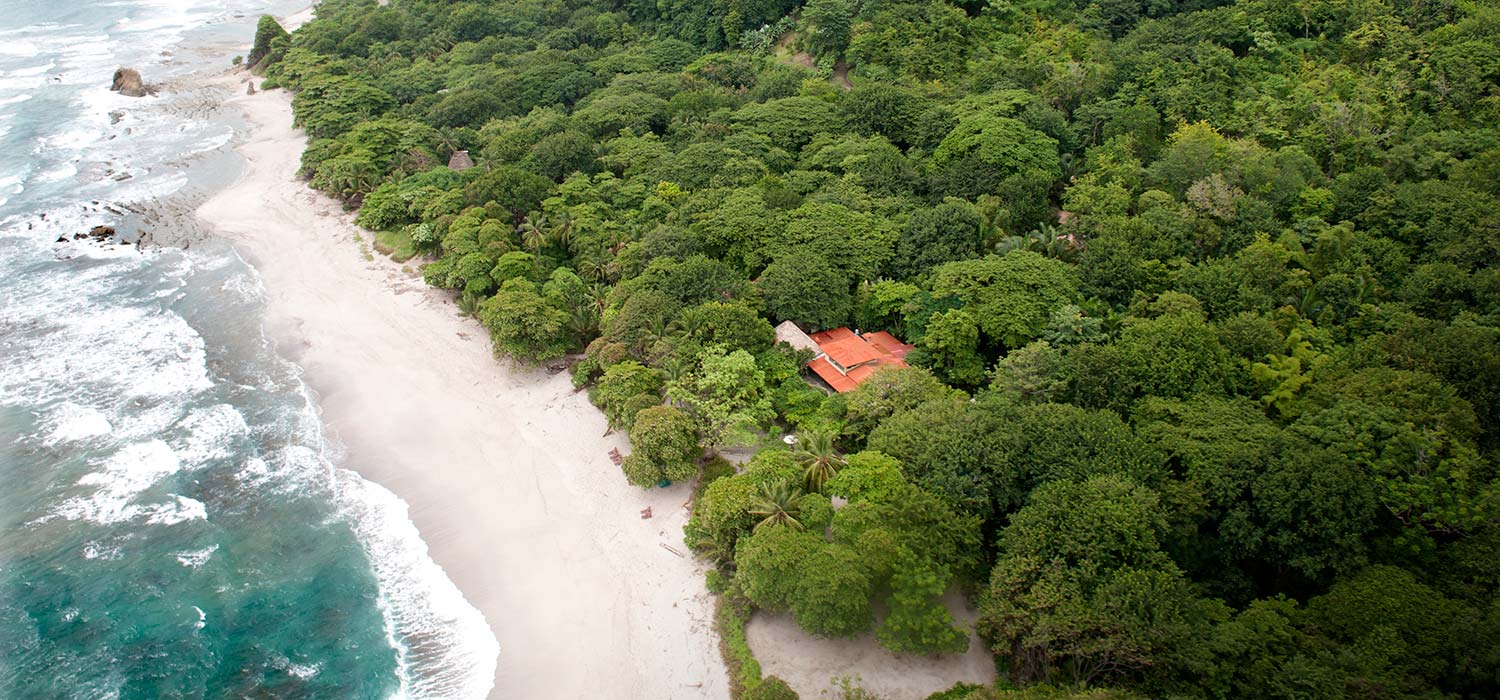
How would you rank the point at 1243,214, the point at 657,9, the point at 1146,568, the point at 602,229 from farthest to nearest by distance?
the point at 657,9 < the point at 602,229 < the point at 1243,214 < the point at 1146,568

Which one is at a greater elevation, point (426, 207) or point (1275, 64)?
point (1275, 64)

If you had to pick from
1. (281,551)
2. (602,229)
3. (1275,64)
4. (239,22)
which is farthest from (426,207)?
(239,22)

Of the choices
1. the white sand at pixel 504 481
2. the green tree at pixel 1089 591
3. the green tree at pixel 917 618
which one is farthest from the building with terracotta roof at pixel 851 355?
the green tree at pixel 917 618

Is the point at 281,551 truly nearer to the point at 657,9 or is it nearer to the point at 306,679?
the point at 306,679

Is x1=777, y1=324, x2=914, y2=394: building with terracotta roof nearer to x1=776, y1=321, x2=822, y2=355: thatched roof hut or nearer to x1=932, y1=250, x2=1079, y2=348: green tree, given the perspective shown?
x1=776, y1=321, x2=822, y2=355: thatched roof hut

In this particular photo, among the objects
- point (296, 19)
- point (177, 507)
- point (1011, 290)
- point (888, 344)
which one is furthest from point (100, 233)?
point (296, 19)

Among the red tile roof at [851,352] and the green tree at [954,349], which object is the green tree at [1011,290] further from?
the red tile roof at [851,352]

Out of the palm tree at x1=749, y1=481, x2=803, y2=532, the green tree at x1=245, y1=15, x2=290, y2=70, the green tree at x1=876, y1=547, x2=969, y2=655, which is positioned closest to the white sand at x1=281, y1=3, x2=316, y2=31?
the green tree at x1=245, y1=15, x2=290, y2=70
